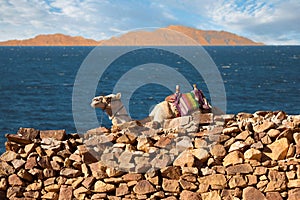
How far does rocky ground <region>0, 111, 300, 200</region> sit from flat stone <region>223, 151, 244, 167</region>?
0.9 inches

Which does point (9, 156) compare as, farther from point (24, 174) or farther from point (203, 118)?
point (203, 118)

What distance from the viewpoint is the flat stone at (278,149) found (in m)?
9.59

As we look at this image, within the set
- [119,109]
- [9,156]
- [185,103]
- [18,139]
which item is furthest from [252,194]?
[9,156]

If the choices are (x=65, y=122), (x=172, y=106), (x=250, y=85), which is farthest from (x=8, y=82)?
(x=172, y=106)

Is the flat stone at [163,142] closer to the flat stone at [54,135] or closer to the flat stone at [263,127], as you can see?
the flat stone at [263,127]

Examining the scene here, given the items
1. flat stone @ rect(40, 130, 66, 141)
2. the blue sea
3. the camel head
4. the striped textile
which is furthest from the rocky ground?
the blue sea

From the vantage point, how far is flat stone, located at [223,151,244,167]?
31.4 feet

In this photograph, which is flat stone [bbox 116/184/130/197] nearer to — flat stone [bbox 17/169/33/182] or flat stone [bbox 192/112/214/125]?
flat stone [bbox 17/169/33/182]

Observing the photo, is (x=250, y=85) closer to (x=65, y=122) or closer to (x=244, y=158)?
(x=65, y=122)

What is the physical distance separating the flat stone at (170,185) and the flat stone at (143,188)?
0.27 meters

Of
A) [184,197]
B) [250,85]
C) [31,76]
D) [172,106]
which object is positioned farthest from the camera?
[31,76]

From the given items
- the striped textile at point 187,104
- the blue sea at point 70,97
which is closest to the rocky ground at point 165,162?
the striped textile at point 187,104

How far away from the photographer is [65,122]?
135 feet

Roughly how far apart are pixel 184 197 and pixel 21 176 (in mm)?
3972
